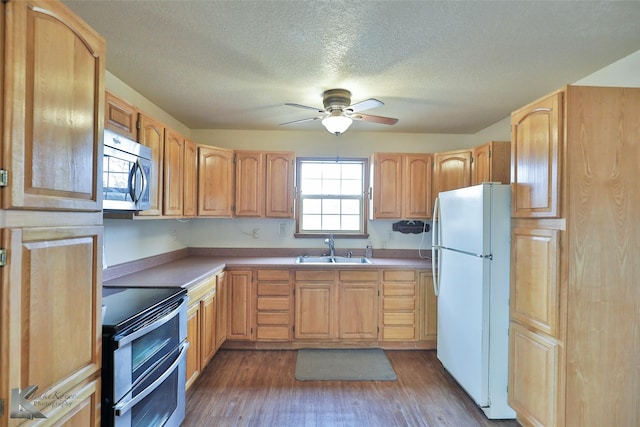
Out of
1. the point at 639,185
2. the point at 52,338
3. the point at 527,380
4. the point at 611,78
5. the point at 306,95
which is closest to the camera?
the point at 52,338

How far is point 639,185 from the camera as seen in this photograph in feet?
5.39

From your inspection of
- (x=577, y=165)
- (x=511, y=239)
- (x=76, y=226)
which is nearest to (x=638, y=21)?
(x=577, y=165)

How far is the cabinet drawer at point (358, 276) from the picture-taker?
3.21 m

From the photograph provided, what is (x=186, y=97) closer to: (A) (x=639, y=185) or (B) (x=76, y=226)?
(B) (x=76, y=226)

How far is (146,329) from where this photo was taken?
157 cm

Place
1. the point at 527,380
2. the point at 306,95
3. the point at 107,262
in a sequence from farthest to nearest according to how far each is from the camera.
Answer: the point at 306,95 < the point at 107,262 < the point at 527,380

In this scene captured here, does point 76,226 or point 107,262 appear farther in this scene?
point 107,262

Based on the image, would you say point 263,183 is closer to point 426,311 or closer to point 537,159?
point 426,311

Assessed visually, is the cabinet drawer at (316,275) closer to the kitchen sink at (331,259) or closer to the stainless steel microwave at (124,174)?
the kitchen sink at (331,259)

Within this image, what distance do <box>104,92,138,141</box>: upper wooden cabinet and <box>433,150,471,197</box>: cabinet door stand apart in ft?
9.79

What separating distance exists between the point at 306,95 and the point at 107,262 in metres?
2.12

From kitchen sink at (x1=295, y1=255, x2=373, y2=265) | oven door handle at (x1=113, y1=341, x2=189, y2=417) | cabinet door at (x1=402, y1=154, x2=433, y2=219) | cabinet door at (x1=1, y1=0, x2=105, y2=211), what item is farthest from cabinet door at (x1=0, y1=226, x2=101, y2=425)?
cabinet door at (x1=402, y1=154, x2=433, y2=219)

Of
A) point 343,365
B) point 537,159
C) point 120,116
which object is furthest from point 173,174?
point 537,159

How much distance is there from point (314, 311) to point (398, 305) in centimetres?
89
